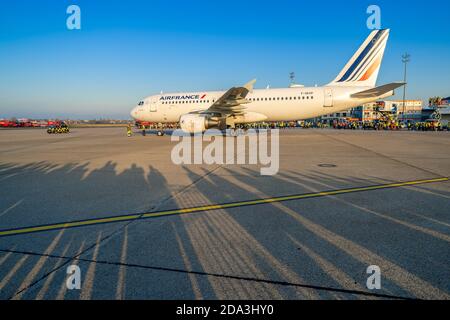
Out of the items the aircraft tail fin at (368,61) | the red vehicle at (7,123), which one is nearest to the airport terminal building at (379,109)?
the aircraft tail fin at (368,61)

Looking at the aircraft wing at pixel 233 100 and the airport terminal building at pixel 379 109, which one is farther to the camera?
the airport terminal building at pixel 379 109

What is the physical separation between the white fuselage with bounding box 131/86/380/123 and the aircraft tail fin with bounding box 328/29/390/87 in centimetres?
178

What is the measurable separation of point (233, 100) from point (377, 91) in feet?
40.5

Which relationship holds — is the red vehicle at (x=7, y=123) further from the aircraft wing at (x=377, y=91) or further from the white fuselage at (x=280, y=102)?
the aircraft wing at (x=377, y=91)

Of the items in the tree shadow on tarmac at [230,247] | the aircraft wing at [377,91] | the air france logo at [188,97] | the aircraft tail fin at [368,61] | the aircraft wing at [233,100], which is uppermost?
the aircraft tail fin at [368,61]

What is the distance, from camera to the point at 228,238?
3.56 meters

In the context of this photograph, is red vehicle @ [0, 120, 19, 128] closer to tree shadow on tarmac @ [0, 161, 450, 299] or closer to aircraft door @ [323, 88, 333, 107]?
aircraft door @ [323, 88, 333, 107]

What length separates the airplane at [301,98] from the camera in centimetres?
2234

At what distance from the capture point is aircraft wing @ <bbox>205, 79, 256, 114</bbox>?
1881 centimetres

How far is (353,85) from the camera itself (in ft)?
78.0

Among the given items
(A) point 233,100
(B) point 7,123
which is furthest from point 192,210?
(B) point 7,123

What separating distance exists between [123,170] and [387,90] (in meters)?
21.8

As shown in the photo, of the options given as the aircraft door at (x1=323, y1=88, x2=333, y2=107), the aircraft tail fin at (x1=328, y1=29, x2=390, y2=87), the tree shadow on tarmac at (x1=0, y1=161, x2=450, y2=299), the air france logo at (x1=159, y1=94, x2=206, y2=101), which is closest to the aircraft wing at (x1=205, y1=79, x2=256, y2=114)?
the air france logo at (x1=159, y1=94, x2=206, y2=101)
